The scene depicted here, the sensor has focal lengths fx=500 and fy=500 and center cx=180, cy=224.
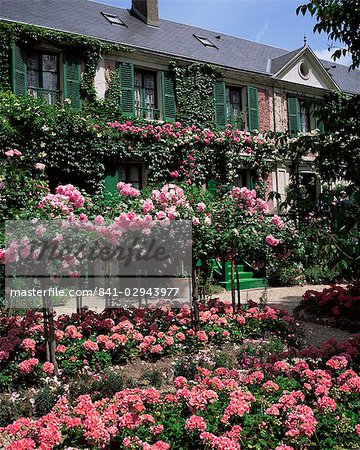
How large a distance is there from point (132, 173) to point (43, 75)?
3.17 meters

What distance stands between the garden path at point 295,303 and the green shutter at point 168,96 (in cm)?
502

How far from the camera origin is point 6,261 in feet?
15.8

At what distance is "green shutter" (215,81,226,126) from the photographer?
14.2 meters

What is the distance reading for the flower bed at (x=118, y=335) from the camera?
5.11m

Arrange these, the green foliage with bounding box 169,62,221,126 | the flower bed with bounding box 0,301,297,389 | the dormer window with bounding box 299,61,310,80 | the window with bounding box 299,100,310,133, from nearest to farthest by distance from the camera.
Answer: the flower bed with bounding box 0,301,297,389
the green foliage with bounding box 169,62,221,126
the dormer window with bounding box 299,61,310,80
the window with bounding box 299,100,310,133

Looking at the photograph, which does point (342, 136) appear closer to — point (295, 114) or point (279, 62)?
point (295, 114)

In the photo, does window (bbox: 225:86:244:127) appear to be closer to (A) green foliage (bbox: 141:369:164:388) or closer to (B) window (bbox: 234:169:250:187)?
(B) window (bbox: 234:169:250:187)

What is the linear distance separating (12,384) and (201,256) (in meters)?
2.94

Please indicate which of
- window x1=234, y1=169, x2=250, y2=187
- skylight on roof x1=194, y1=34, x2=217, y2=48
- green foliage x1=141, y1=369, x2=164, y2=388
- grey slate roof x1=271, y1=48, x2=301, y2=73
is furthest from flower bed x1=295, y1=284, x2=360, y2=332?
skylight on roof x1=194, y1=34, x2=217, y2=48

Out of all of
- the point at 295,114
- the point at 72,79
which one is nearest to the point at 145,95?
the point at 72,79

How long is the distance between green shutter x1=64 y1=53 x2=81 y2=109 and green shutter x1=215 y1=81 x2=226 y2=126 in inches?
162

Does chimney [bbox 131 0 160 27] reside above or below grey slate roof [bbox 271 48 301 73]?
above

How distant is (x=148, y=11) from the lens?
1503 cm

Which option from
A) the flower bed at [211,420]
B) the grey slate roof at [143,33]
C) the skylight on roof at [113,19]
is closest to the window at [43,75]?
the grey slate roof at [143,33]
